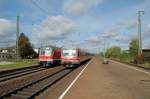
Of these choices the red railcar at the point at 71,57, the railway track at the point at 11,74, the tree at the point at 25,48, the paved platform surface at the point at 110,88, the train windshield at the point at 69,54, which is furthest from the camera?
the tree at the point at 25,48

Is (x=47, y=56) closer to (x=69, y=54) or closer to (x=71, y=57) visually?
(x=69, y=54)

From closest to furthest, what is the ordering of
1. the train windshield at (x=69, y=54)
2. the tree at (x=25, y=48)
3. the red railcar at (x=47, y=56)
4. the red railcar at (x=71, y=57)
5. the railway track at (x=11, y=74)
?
the railway track at (x=11, y=74) < the red railcar at (x=71, y=57) < the train windshield at (x=69, y=54) < the red railcar at (x=47, y=56) < the tree at (x=25, y=48)

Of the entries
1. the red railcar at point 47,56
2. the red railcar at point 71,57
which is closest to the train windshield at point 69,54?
the red railcar at point 71,57

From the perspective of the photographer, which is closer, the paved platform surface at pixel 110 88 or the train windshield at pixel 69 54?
the paved platform surface at pixel 110 88

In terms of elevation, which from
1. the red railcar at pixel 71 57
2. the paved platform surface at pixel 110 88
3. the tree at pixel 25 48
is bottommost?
the paved platform surface at pixel 110 88

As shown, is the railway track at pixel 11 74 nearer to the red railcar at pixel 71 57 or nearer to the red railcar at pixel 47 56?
the red railcar at pixel 71 57

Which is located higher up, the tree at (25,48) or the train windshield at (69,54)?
the tree at (25,48)

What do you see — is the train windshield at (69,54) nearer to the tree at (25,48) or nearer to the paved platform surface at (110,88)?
the paved platform surface at (110,88)

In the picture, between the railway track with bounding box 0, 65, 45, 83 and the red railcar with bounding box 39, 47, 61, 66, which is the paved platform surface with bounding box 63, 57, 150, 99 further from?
the red railcar with bounding box 39, 47, 61, 66

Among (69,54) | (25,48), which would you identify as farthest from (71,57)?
(25,48)

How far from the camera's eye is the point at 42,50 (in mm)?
44844

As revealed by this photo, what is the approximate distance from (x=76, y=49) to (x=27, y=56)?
80.0 m

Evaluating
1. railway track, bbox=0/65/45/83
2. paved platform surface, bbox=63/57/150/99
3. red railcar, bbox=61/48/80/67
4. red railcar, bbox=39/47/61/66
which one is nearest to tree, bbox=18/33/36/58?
red railcar, bbox=39/47/61/66

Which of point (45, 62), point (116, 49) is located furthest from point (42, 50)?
point (116, 49)
